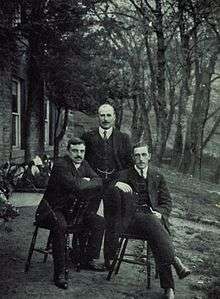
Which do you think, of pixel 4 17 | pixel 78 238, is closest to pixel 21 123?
pixel 4 17

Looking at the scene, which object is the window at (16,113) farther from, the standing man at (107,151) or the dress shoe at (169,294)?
the dress shoe at (169,294)

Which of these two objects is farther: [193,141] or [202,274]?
[193,141]

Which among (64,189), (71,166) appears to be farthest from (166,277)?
(71,166)

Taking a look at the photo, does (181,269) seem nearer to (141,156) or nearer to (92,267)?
(92,267)

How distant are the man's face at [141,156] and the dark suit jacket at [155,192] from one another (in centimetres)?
14

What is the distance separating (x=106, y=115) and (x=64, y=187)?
3.40 ft

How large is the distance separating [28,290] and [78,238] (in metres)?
1.19

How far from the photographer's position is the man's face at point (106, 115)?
6.52 metres

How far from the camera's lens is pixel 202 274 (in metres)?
7.20

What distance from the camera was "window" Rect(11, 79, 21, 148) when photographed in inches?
594

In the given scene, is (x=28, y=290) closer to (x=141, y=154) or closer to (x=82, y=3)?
(x=141, y=154)

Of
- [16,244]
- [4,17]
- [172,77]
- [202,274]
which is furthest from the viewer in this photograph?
[172,77]

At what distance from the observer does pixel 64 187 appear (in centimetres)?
627

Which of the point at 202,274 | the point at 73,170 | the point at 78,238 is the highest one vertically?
the point at 73,170
